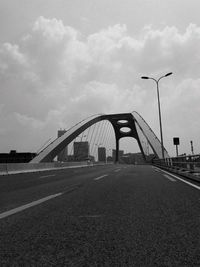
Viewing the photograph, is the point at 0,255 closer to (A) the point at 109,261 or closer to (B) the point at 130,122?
(A) the point at 109,261

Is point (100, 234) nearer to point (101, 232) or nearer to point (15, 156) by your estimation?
point (101, 232)

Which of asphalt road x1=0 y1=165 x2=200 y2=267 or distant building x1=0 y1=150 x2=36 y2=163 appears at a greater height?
distant building x1=0 y1=150 x2=36 y2=163

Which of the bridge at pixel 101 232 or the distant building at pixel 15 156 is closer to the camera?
the bridge at pixel 101 232

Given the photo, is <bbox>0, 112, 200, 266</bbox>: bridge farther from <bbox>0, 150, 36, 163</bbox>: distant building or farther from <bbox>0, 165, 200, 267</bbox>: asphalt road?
<bbox>0, 150, 36, 163</bbox>: distant building

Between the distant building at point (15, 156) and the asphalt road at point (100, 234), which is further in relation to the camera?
the distant building at point (15, 156)

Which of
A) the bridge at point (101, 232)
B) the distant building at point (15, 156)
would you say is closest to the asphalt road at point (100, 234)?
the bridge at point (101, 232)

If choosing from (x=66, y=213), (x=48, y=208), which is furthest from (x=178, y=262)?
(x=48, y=208)

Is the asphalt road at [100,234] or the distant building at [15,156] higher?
the distant building at [15,156]

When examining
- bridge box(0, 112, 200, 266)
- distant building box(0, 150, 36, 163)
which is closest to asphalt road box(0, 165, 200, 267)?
bridge box(0, 112, 200, 266)

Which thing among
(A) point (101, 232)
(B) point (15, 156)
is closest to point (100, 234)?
(A) point (101, 232)

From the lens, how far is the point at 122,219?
4496 millimetres

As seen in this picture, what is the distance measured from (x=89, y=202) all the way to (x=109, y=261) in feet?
11.6

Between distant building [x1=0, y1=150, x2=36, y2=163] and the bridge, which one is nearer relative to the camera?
the bridge

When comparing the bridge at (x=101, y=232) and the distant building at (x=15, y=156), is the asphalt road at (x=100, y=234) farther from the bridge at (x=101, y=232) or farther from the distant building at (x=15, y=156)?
the distant building at (x=15, y=156)
